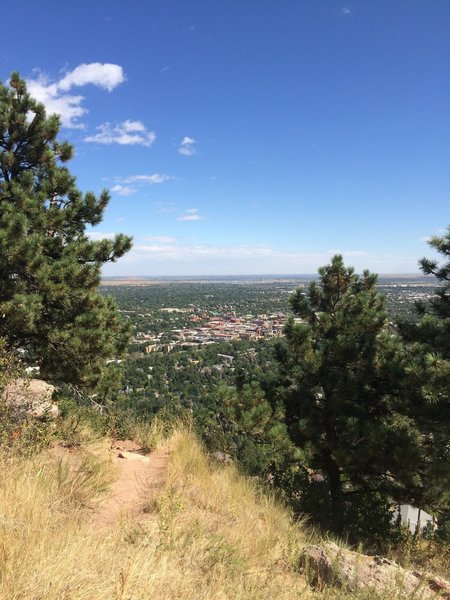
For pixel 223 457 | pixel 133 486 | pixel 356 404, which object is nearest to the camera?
pixel 133 486

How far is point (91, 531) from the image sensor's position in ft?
8.68

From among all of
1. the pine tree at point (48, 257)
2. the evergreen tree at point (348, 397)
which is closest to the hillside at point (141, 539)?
the evergreen tree at point (348, 397)

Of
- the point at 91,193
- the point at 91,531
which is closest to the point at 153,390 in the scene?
the point at 91,193

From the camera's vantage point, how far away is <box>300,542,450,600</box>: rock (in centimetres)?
256

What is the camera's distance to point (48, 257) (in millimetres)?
6488

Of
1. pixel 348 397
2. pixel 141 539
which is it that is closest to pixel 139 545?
pixel 141 539

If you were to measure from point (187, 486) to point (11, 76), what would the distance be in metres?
7.82

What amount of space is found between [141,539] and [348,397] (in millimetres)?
4472

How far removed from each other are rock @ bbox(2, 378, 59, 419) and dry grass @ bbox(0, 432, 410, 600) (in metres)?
0.72

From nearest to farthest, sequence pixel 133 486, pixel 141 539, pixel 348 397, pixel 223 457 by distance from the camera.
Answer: pixel 141 539 → pixel 133 486 → pixel 223 457 → pixel 348 397

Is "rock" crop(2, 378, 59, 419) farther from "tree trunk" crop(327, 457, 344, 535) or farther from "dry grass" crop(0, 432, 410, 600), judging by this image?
"tree trunk" crop(327, 457, 344, 535)

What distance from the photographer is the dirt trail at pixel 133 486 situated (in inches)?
131

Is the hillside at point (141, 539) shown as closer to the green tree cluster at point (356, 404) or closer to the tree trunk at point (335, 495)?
the tree trunk at point (335, 495)

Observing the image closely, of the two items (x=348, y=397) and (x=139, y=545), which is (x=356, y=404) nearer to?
(x=348, y=397)
